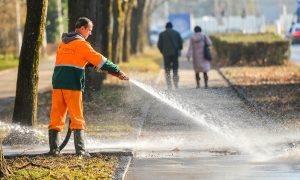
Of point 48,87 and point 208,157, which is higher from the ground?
point 208,157

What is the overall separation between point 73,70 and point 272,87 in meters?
13.1

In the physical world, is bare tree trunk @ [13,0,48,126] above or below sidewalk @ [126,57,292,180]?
above

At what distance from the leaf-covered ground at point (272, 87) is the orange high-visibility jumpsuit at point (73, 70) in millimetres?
5395

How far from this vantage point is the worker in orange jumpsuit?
1155 cm

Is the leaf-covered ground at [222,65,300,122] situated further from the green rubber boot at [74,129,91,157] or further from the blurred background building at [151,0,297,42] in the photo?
the blurred background building at [151,0,297,42]

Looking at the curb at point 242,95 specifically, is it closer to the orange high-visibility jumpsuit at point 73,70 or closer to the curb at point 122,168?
the curb at point 122,168

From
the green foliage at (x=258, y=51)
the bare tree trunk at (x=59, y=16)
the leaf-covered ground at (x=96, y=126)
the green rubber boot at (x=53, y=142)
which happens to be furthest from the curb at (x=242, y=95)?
the bare tree trunk at (x=59, y=16)

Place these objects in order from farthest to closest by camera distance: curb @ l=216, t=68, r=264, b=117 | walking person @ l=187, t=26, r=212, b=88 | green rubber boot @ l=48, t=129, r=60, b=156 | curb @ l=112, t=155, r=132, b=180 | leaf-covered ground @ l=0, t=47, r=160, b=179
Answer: walking person @ l=187, t=26, r=212, b=88, curb @ l=216, t=68, r=264, b=117, green rubber boot @ l=48, t=129, r=60, b=156, leaf-covered ground @ l=0, t=47, r=160, b=179, curb @ l=112, t=155, r=132, b=180

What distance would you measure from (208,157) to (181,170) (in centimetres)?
118

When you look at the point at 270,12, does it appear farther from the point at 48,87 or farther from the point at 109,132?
the point at 109,132

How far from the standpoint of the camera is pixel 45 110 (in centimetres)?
1930

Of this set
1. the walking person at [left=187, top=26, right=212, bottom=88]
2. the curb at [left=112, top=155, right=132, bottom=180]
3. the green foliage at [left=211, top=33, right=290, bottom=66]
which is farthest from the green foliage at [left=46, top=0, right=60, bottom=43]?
the curb at [left=112, top=155, right=132, bottom=180]

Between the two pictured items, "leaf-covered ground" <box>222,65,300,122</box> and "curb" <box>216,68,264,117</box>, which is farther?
"curb" <box>216,68,264,117</box>

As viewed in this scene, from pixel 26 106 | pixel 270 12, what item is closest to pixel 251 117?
pixel 26 106
